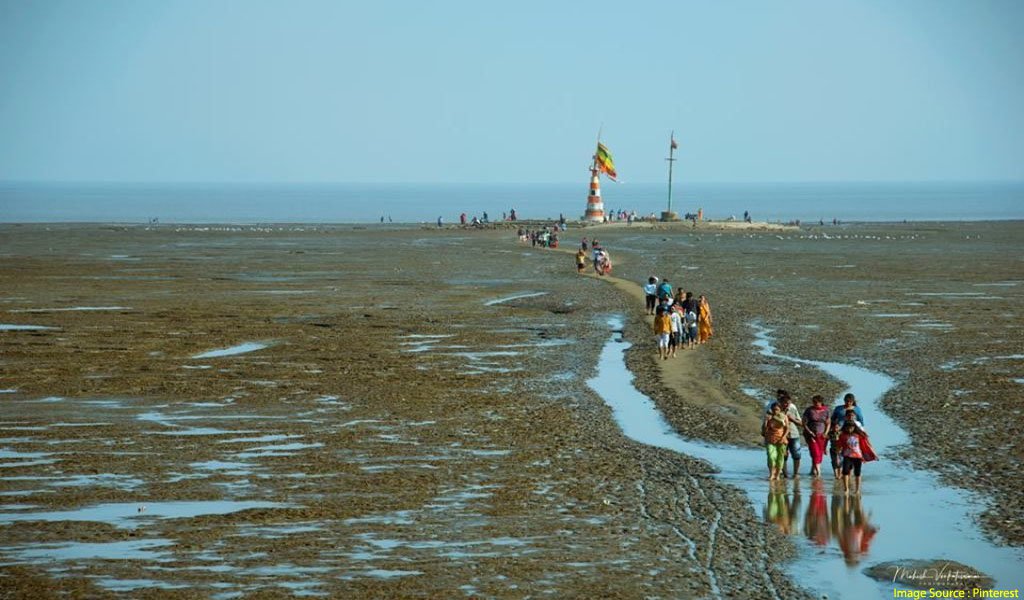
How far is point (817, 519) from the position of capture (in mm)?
18531

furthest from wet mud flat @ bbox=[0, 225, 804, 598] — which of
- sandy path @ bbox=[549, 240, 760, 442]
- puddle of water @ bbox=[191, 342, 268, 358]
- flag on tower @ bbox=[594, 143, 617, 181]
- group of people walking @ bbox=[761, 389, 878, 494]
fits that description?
flag on tower @ bbox=[594, 143, 617, 181]

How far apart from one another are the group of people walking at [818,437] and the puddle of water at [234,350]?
17266 mm

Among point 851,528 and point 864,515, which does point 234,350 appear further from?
point 851,528

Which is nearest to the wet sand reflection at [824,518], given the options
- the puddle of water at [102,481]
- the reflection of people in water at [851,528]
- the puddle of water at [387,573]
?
the reflection of people in water at [851,528]

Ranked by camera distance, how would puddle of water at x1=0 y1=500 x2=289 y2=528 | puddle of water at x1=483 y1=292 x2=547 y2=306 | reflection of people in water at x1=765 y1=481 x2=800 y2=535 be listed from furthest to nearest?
puddle of water at x1=483 y1=292 x2=547 y2=306
reflection of people in water at x1=765 y1=481 x2=800 y2=535
puddle of water at x1=0 y1=500 x2=289 y2=528

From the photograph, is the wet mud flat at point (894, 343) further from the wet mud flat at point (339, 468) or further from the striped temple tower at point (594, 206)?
the striped temple tower at point (594, 206)

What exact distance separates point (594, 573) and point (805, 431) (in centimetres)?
617

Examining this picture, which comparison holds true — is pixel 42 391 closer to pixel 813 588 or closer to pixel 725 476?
pixel 725 476

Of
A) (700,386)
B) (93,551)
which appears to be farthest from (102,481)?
(700,386)

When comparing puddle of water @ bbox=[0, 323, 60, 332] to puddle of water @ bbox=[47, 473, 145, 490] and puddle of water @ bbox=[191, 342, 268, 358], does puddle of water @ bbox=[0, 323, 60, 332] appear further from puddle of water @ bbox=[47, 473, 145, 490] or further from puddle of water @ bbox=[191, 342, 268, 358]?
puddle of water @ bbox=[47, 473, 145, 490]

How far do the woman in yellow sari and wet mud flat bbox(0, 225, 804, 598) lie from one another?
3.10m

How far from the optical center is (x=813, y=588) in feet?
50.9

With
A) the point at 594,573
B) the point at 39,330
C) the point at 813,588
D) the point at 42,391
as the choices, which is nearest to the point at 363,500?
the point at 594,573

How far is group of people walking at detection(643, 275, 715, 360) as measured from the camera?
110 feet
